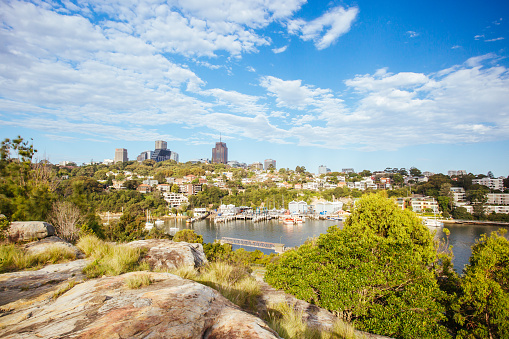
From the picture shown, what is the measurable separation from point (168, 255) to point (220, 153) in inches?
6634

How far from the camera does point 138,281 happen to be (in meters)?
2.61

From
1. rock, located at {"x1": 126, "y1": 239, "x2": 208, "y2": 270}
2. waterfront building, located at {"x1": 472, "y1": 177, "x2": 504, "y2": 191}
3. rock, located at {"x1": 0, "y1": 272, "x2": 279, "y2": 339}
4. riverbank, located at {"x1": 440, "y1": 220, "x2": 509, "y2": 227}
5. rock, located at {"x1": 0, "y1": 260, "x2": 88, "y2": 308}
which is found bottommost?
riverbank, located at {"x1": 440, "y1": 220, "x2": 509, "y2": 227}

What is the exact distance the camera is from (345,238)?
562 centimetres

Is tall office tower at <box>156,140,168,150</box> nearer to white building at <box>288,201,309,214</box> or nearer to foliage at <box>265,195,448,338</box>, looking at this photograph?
white building at <box>288,201,309,214</box>

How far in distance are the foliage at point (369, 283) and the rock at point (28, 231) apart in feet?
16.0

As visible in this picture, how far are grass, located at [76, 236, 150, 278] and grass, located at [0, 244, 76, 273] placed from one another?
0.43 meters

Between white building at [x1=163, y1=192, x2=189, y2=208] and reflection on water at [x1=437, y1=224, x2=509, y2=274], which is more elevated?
white building at [x1=163, y1=192, x2=189, y2=208]

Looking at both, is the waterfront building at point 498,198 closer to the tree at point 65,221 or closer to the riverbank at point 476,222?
the riverbank at point 476,222

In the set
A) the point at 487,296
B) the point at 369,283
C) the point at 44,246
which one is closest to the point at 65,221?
the point at 44,246

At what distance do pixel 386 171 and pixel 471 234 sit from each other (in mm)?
79045

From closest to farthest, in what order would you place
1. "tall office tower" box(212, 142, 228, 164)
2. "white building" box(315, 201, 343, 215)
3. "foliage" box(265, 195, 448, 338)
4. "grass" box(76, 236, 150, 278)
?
"grass" box(76, 236, 150, 278)
"foliage" box(265, 195, 448, 338)
"white building" box(315, 201, 343, 215)
"tall office tower" box(212, 142, 228, 164)

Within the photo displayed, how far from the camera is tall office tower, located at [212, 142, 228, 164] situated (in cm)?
17088

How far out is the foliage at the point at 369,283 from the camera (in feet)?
14.4

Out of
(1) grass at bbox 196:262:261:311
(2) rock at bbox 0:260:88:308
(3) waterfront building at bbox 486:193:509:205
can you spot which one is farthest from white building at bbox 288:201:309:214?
(2) rock at bbox 0:260:88:308
